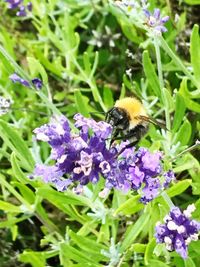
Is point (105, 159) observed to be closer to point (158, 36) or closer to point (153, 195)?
point (153, 195)

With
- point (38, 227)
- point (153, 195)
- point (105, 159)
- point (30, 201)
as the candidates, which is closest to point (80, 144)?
point (105, 159)

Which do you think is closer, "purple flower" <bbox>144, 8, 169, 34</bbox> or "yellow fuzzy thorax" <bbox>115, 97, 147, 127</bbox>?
"yellow fuzzy thorax" <bbox>115, 97, 147, 127</bbox>

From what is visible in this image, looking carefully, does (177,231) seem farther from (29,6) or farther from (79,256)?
(29,6)

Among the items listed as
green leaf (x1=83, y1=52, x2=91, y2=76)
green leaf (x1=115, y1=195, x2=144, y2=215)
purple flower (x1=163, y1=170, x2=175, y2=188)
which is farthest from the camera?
green leaf (x1=83, y1=52, x2=91, y2=76)

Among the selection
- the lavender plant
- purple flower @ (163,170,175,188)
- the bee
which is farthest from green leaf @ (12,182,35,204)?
purple flower @ (163,170,175,188)

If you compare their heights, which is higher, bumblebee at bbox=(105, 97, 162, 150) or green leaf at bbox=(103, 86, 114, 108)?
bumblebee at bbox=(105, 97, 162, 150)

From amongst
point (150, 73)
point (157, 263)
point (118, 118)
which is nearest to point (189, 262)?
point (157, 263)

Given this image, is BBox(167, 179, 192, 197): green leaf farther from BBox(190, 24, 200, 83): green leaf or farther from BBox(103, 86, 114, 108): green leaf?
BBox(103, 86, 114, 108): green leaf
